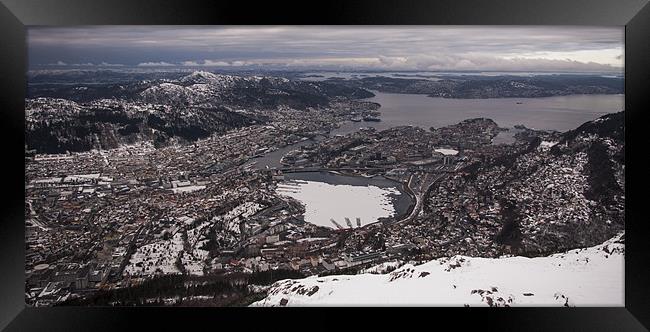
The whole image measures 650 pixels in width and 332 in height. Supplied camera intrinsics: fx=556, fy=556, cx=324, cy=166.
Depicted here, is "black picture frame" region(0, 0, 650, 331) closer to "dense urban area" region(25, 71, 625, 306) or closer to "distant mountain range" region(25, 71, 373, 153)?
"dense urban area" region(25, 71, 625, 306)

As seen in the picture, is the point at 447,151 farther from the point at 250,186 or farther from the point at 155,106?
the point at 155,106

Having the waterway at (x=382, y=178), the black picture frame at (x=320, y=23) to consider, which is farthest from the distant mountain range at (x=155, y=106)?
the waterway at (x=382, y=178)

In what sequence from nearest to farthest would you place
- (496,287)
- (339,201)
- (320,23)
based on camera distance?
(320,23)
(496,287)
(339,201)

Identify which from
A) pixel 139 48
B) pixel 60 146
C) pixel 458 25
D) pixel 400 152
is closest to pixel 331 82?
pixel 400 152

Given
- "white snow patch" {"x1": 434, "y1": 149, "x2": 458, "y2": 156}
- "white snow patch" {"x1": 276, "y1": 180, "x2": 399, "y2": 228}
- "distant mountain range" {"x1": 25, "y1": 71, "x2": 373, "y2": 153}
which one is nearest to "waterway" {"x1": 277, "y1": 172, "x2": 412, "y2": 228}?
"white snow patch" {"x1": 276, "y1": 180, "x2": 399, "y2": 228}

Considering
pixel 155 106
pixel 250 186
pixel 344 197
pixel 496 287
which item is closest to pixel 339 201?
pixel 344 197

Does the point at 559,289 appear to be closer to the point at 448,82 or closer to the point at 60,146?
the point at 448,82
